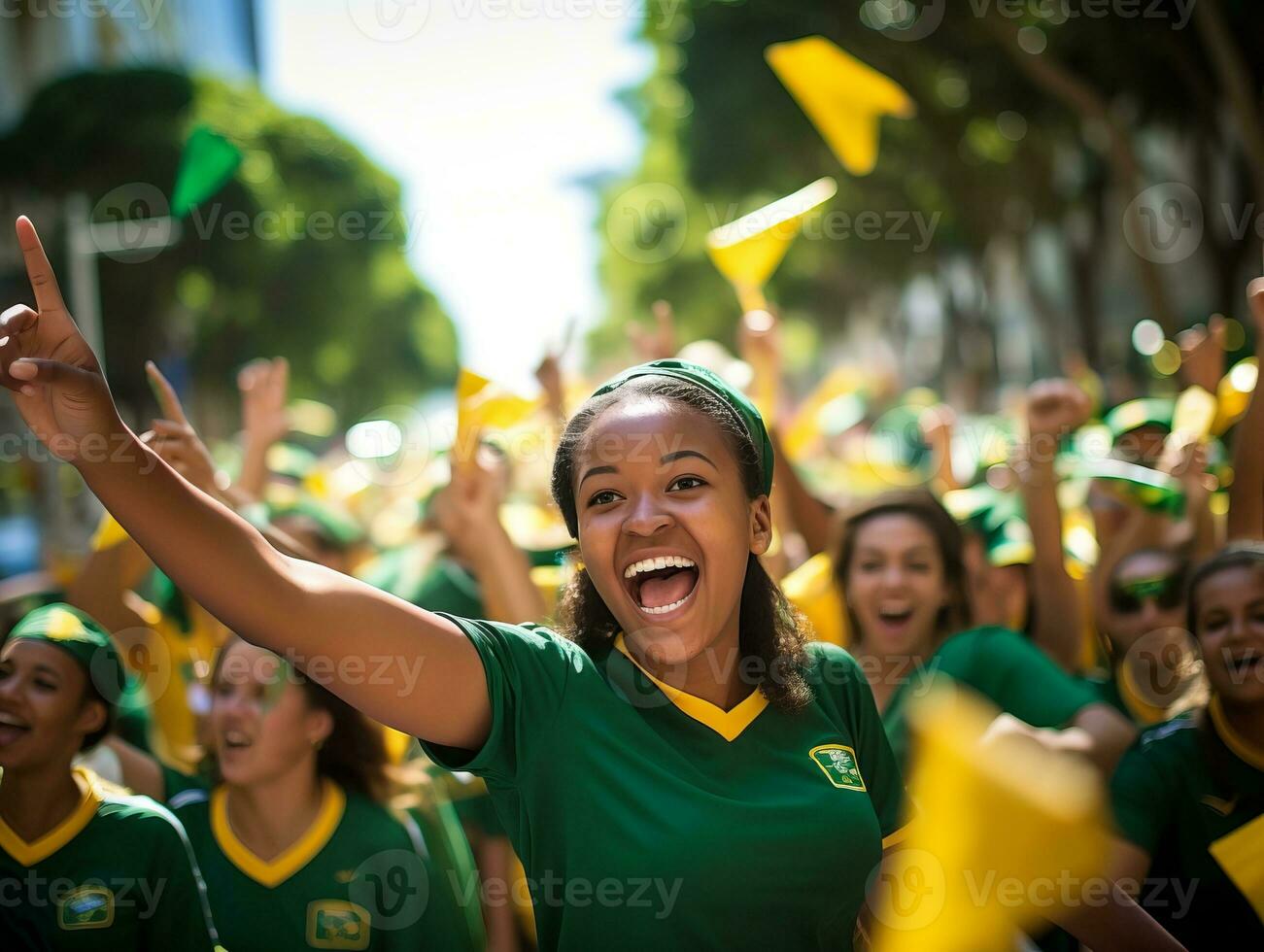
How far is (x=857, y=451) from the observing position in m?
7.98

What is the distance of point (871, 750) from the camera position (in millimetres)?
2145

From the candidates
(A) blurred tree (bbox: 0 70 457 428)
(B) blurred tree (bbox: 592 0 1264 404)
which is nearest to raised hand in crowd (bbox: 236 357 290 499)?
(B) blurred tree (bbox: 592 0 1264 404)

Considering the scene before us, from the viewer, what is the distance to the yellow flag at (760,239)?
4.42 meters

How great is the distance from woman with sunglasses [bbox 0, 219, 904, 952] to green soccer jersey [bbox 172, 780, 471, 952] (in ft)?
3.86

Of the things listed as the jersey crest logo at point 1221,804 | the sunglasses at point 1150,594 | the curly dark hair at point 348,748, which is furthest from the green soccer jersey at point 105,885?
the sunglasses at point 1150,594

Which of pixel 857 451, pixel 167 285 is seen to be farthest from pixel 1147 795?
pixel 167 285

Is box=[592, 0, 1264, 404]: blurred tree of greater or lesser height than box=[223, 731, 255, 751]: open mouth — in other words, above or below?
above

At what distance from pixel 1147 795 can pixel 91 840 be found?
7.35ft

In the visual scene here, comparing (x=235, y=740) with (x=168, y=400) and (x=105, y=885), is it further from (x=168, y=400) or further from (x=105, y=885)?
(x=168, y=400)

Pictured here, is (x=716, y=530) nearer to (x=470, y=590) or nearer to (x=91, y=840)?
(x=91, y=840)

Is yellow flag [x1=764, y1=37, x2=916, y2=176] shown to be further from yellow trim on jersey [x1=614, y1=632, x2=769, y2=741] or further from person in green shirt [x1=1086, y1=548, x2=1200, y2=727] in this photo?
yellow trim on jersey [x1=614, y1=632, x2=769, y2=741]

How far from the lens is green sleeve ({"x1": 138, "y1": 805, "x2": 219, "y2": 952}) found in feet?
8.23

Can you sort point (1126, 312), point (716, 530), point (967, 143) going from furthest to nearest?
point (1126, 312)
point (967, 143)
point (716, 530)

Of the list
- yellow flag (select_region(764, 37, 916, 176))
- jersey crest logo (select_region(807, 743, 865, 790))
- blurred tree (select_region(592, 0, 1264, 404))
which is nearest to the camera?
jersey crest logo (select_region(807, 743, 865, 790))
